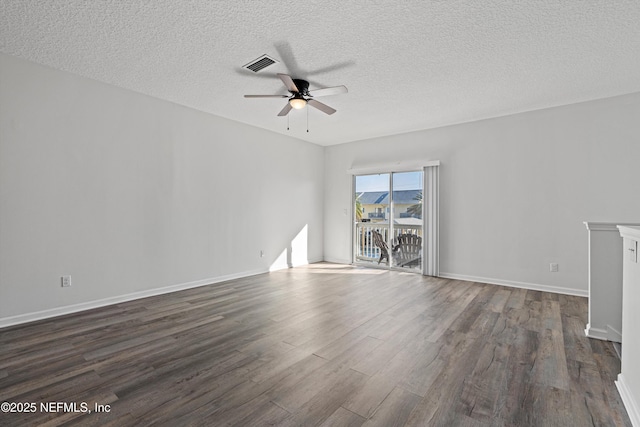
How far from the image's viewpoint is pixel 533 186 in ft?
15.2

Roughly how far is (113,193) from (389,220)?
15.9 feet

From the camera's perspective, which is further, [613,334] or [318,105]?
[318,105]

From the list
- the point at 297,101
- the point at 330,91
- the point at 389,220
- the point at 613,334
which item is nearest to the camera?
the point at 613,334

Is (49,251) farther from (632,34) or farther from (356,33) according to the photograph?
(632,34)

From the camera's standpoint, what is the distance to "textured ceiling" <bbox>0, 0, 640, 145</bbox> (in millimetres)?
2369

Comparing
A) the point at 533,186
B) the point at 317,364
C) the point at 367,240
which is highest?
the point at 533,186

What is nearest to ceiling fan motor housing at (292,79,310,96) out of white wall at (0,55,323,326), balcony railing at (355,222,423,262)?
white wall at (0,55,323,326)

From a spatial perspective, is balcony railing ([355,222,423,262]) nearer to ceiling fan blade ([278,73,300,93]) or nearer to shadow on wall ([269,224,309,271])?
shadow on wall ([269,224,309,271])

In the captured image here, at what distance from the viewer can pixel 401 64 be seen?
3223 millimetres

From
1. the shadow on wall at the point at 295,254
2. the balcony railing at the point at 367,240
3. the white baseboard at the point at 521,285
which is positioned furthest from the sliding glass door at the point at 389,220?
the shadow on wall at the point at 295,254

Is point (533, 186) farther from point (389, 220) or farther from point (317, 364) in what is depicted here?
point (317, 364)

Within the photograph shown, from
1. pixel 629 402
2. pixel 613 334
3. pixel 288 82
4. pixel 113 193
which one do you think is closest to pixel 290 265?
pixel 113 193

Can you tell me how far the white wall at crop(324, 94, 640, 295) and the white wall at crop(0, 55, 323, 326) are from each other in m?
3.42

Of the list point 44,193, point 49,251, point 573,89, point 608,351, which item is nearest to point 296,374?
point 608,351
